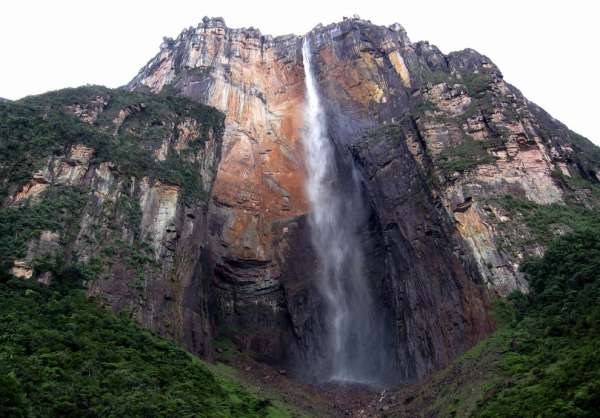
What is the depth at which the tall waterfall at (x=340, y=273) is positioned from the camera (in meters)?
37.1

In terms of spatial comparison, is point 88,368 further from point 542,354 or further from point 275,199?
point 275,199

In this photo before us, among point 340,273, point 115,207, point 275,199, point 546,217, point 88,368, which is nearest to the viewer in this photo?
point 88,368

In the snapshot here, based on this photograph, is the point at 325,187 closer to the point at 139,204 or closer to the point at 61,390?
the point at 139,204

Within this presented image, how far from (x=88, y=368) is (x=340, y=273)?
24835 millimetres

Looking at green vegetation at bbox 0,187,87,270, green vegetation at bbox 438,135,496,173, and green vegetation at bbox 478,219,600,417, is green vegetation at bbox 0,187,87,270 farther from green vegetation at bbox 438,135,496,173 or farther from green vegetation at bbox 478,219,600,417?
green vegetation at bbox 438,135,496,173

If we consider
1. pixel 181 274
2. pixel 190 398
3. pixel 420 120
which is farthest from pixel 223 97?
pixel 190 398

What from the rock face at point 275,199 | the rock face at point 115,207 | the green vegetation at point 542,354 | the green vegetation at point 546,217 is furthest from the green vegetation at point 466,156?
the rock face at point 115,207

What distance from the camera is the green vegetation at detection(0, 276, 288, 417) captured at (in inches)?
670

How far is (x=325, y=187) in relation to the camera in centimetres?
4991

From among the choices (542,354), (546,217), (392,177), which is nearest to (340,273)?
(392,177)

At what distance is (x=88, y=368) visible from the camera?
20531 mm

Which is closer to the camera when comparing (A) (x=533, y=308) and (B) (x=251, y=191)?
(A) (x=533, y=308)

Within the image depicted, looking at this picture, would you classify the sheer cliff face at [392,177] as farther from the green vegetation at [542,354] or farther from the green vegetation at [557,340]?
the green vegetation at [557,340]

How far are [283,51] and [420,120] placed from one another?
2730 cm
